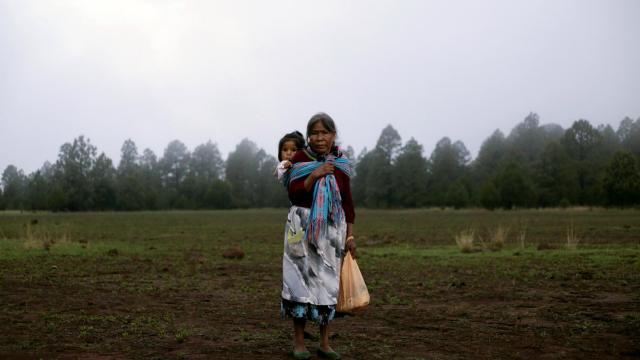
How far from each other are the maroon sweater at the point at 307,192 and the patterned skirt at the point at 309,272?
85 mm

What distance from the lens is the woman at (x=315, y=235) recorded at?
504 centimetres

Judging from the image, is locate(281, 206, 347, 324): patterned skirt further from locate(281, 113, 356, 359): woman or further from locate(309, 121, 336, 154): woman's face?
locate(309, 121, 336, 154): woman's face

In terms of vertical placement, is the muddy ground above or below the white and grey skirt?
below

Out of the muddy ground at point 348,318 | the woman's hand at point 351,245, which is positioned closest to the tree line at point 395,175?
the muddy ground at point 348,318

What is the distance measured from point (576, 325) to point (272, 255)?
10843mm

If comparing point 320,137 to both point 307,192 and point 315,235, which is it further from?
point 315,235

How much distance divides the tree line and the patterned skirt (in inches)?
2284

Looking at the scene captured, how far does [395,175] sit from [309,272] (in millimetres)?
87352

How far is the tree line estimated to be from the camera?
68812 mm

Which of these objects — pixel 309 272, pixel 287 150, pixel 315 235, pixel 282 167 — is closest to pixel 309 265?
pixel 309 272

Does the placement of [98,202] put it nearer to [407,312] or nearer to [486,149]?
[486,149]

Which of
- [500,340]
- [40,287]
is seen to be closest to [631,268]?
[500,340]

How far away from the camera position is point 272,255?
16.5 m

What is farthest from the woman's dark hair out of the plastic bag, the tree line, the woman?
the tree line
